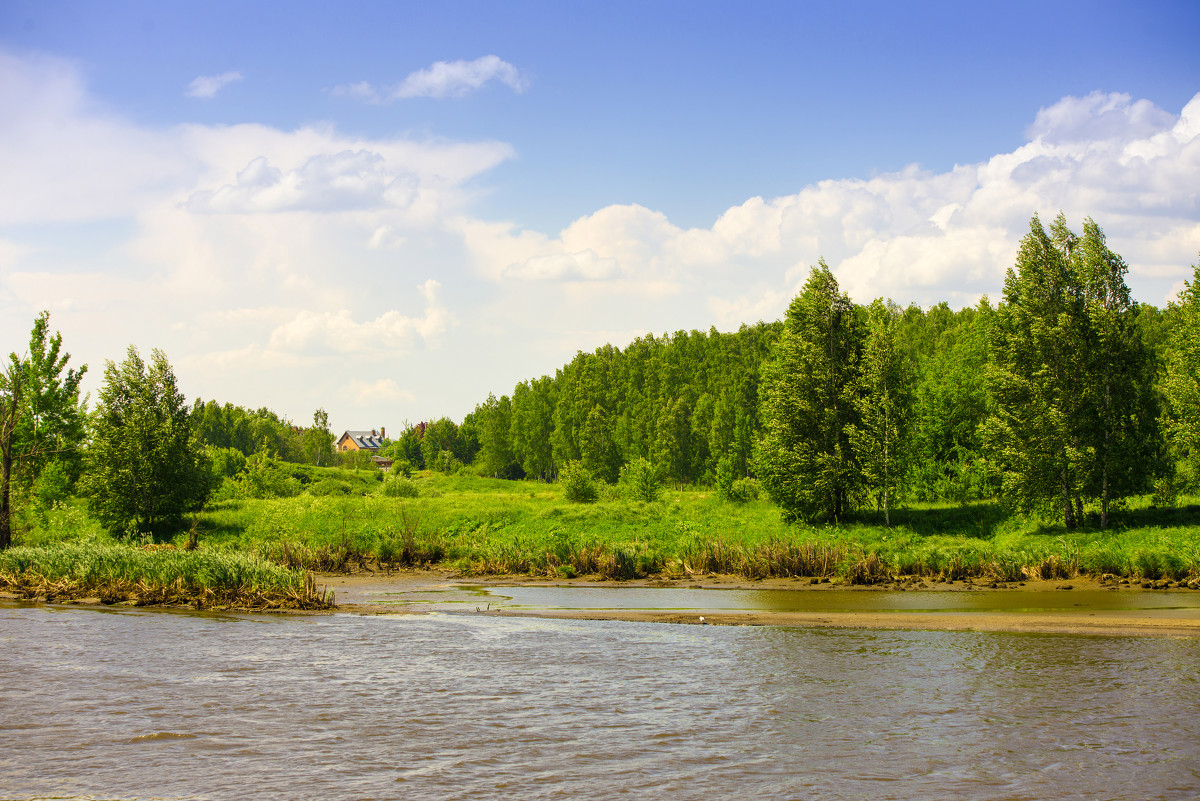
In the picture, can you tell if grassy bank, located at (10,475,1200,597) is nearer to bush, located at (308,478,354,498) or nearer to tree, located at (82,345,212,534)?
tree, located at (82,345,212,534)

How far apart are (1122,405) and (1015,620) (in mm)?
20083

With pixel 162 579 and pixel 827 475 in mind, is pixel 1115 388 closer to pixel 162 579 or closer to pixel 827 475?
pixel 827 475

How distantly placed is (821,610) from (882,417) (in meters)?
17.2

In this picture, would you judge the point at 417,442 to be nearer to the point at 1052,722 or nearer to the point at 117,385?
the point at 117,385

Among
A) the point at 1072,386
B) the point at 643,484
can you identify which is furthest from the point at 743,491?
the point at 1072,386

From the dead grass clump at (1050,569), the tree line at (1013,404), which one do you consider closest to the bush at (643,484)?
the tree line at (1013,404)

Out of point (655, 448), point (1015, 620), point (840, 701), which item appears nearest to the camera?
point (840, 701)

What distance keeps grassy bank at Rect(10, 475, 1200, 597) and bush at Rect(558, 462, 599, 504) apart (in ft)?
16.7

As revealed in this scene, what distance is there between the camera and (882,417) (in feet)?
131

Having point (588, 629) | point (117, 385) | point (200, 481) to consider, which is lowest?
point (588, 629)

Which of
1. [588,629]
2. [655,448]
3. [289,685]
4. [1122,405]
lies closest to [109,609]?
[289,685]

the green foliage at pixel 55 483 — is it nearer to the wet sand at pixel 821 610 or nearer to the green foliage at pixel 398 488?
the green foliage at pixel 398 488

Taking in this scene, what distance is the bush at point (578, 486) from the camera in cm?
5672

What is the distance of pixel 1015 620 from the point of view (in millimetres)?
22266
